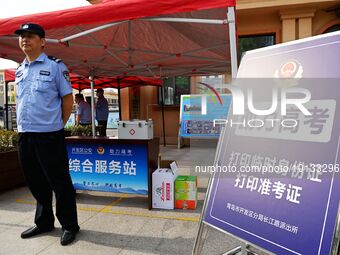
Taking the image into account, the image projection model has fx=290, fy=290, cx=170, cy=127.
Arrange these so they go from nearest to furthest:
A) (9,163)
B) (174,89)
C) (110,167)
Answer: (110,167) → (9,163) → (174,89)

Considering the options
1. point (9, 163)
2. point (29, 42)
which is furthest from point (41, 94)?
point (9, 163)

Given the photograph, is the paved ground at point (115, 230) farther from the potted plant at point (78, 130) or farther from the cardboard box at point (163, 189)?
the potted plant at point (78, 130)

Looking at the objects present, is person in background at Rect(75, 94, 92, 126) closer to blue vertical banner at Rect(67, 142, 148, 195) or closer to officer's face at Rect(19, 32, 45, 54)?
blue vertical banner at Rect(67, 142, 148, 195)

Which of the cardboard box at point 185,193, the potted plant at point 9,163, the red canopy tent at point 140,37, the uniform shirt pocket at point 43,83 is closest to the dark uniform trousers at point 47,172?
the uniform shirt pocket at point 43,83

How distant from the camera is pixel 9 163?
4500 millimetres

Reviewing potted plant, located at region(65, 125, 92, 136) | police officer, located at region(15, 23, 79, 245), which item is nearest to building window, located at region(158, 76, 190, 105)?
potted plant, located at region(65, 125, 92, 136)

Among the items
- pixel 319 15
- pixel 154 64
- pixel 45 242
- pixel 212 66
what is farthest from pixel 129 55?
pixel 319 15

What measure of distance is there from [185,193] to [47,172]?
1666 mm

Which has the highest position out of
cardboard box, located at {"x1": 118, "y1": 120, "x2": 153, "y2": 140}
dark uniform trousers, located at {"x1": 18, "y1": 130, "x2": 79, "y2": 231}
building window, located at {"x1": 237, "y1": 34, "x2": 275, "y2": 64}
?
building window, located at {"x1": 237, "y1": 34, "x2": 275, "y2": 64}

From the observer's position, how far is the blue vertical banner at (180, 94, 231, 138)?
319 inches

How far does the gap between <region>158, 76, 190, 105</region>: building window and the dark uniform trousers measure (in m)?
6.90

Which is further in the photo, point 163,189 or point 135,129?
Answer: point 135,129

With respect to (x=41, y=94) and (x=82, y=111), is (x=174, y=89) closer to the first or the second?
(x=82, y=111)

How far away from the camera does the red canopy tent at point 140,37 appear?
2631 mm
